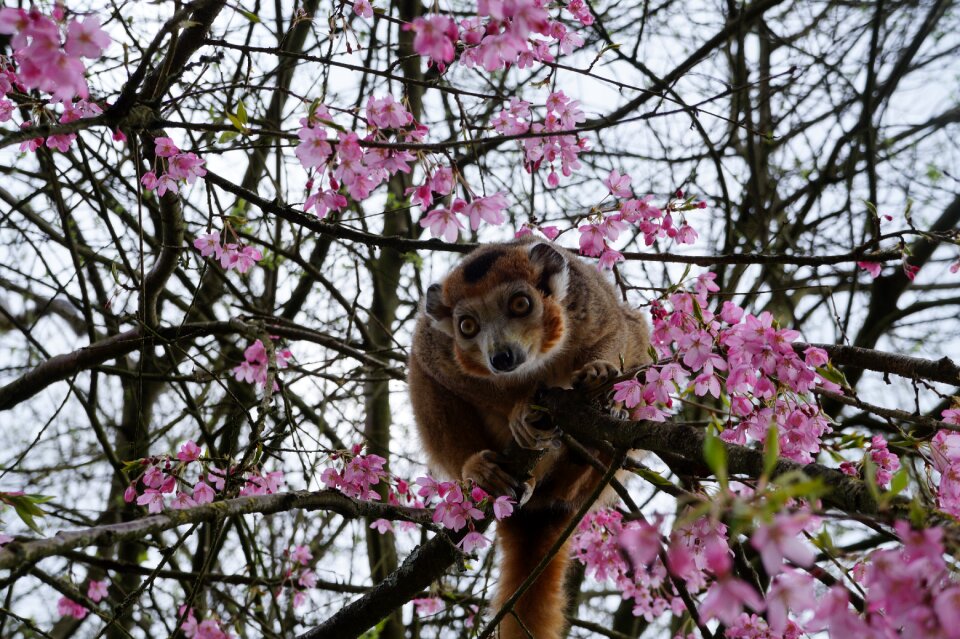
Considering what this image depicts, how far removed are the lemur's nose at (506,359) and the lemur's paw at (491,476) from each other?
50cm

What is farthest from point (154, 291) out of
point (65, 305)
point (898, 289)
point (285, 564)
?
point (898, 289)

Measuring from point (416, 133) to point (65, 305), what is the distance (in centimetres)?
537

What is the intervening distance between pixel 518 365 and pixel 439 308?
2.76ft

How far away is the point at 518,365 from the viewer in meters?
4.28

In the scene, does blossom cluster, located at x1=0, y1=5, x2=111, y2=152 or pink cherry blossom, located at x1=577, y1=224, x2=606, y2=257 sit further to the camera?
pink cherry blossom, located at x1=577, y1=224, x2=606, y2=257

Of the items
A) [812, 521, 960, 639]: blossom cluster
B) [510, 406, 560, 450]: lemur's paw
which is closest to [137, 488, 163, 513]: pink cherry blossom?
[510, 406, 560, 450]: lemur's paw

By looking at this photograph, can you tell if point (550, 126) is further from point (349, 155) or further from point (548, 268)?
point (349, 155)

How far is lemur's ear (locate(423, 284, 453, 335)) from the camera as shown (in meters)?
4.91

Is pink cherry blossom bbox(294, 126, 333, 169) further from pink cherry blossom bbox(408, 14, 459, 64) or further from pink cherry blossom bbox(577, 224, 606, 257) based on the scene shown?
pink cherry blossom bbox(577, 224, 606, 257)

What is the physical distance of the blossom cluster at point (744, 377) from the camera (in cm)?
306

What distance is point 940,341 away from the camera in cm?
801

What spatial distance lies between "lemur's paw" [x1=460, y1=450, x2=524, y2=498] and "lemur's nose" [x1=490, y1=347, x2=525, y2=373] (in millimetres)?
505

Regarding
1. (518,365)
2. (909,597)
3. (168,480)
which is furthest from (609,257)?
(909,597)

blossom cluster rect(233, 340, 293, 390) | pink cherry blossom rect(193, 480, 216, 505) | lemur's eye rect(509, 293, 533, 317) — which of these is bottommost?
pink cherry blossom rect(193, 480, 216, 505)
